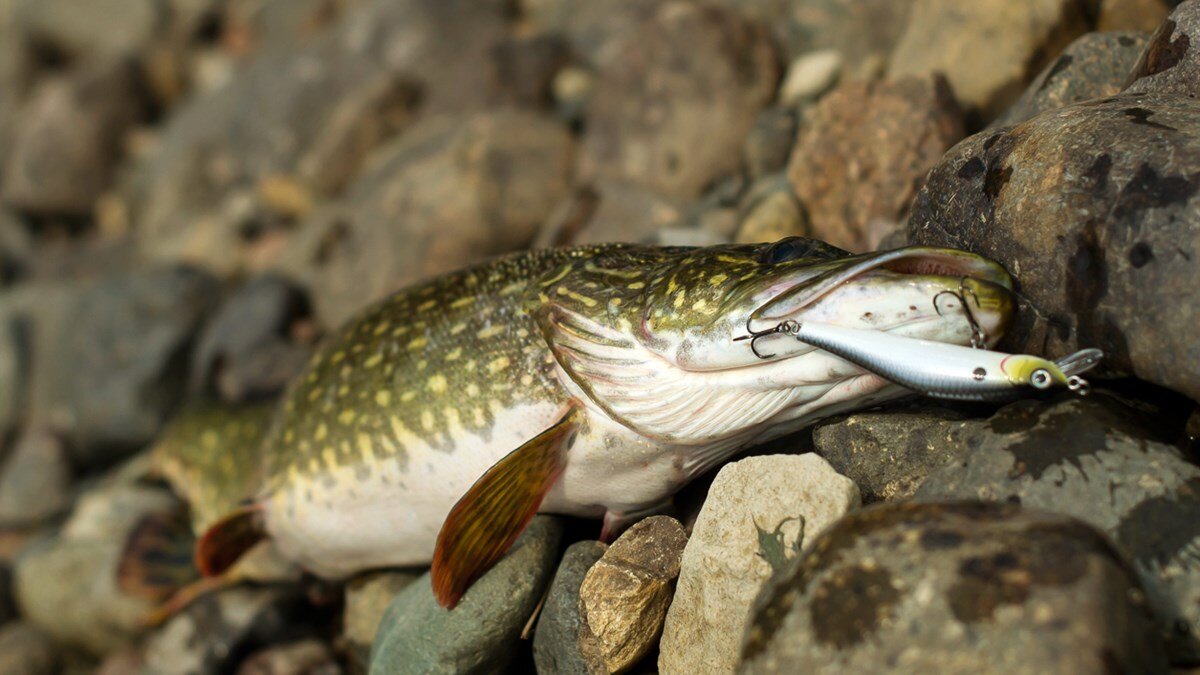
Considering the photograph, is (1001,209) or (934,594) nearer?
(934,594)

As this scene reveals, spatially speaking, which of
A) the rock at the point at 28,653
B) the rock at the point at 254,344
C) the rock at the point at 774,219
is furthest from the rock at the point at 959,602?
the rock at the point at 28,653

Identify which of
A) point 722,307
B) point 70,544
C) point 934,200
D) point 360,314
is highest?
point 934,200

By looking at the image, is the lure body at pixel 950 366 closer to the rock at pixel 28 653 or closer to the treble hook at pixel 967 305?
the treble hook at pixel 967 305

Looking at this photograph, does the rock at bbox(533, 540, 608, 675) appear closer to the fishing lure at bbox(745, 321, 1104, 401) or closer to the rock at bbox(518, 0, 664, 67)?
the fishing lure at bbox(745, 321, 1104, 401)

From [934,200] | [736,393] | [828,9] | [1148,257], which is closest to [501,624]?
[736,393]

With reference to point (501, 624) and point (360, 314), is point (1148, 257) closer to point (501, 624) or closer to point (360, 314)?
point (501, 624)

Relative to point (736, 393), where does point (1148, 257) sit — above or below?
above
